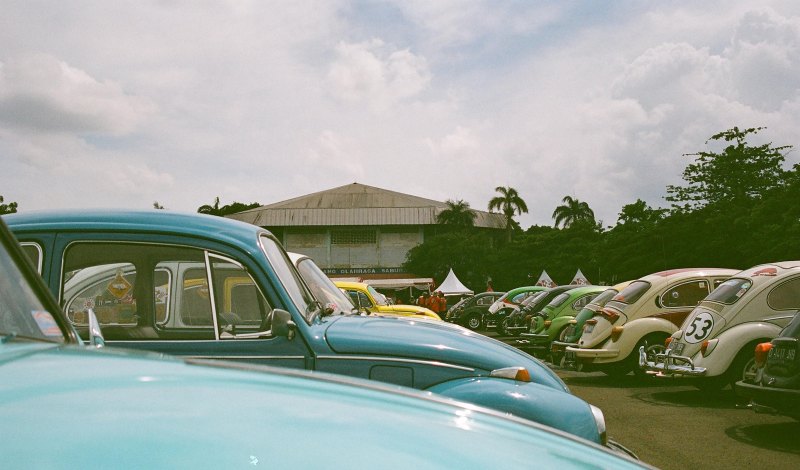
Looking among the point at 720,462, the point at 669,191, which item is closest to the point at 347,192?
the point at 669,191

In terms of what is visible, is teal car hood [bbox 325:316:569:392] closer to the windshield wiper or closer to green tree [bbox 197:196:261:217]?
the windshield wiper

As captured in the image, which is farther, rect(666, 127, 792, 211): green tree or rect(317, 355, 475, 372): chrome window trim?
rect(666, 127, 792, 211): green tree

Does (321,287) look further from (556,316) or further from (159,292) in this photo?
(556,316)

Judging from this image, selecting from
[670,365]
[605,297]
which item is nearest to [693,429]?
[670,365]

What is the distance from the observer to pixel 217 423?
121 centimetres

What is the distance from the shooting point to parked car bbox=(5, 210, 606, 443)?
459 centimetres

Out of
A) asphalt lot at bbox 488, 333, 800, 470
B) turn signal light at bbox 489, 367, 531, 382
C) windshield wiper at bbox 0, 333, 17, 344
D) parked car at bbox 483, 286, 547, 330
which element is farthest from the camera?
parked car at bbox 483, 286, 547, 330

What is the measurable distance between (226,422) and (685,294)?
1369cm

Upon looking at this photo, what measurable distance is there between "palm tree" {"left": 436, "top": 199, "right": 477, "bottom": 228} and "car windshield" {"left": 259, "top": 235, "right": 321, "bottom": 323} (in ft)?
272

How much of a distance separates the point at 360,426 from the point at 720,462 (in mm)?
7111

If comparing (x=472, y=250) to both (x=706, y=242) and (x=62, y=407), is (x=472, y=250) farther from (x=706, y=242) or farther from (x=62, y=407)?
(x=62, y=407)

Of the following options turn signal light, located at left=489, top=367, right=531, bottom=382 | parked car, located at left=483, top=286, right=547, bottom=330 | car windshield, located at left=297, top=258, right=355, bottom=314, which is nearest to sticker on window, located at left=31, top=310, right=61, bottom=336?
turn signal light, located at left=489, top=367, right=531, bottom=382

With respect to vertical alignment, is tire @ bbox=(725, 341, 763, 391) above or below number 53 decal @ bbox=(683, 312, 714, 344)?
below

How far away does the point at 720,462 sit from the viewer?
746 centimetres
